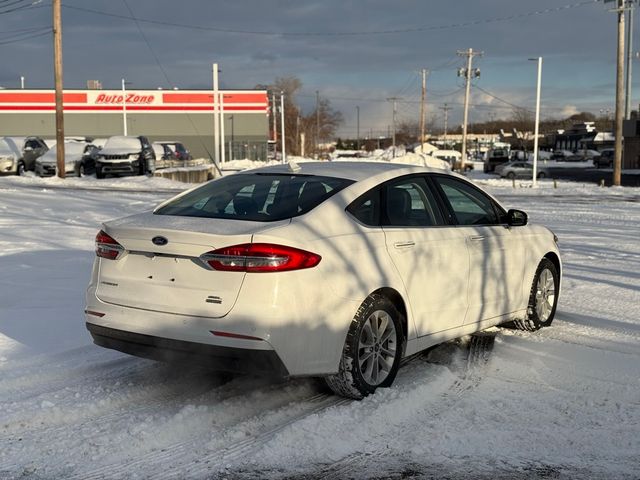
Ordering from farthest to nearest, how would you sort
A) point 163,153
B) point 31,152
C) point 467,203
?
point 163,153, point 31,152, point 467,203

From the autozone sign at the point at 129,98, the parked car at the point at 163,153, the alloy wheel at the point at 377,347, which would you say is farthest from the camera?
the autozone sign at the point at 129,98

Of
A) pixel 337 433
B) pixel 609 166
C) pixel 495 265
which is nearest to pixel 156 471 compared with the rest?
pixel 337 433

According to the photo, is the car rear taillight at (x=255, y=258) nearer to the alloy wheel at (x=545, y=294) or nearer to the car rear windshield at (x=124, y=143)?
the alloy wheel at (x=545, y=294)

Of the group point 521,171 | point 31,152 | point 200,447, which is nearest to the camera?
point 200,447

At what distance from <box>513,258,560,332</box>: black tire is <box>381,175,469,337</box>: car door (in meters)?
1.37

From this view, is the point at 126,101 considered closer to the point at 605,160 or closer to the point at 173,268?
the point at 605,160

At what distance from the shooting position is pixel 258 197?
17.4 ft

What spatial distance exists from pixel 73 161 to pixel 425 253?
31.0 m

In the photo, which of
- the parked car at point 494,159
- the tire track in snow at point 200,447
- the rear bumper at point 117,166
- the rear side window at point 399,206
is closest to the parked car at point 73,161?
the rear bumper at point 117,166

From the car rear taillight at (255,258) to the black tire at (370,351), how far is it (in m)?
0.65

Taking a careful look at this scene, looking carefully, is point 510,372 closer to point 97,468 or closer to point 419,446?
point 419,446

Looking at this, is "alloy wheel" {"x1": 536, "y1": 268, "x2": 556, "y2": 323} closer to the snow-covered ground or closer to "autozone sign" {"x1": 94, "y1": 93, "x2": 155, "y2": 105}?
the snow-covered ground

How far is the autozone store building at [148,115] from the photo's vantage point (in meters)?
71.1

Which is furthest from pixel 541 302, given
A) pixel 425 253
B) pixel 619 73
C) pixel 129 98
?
pixel 129 98
